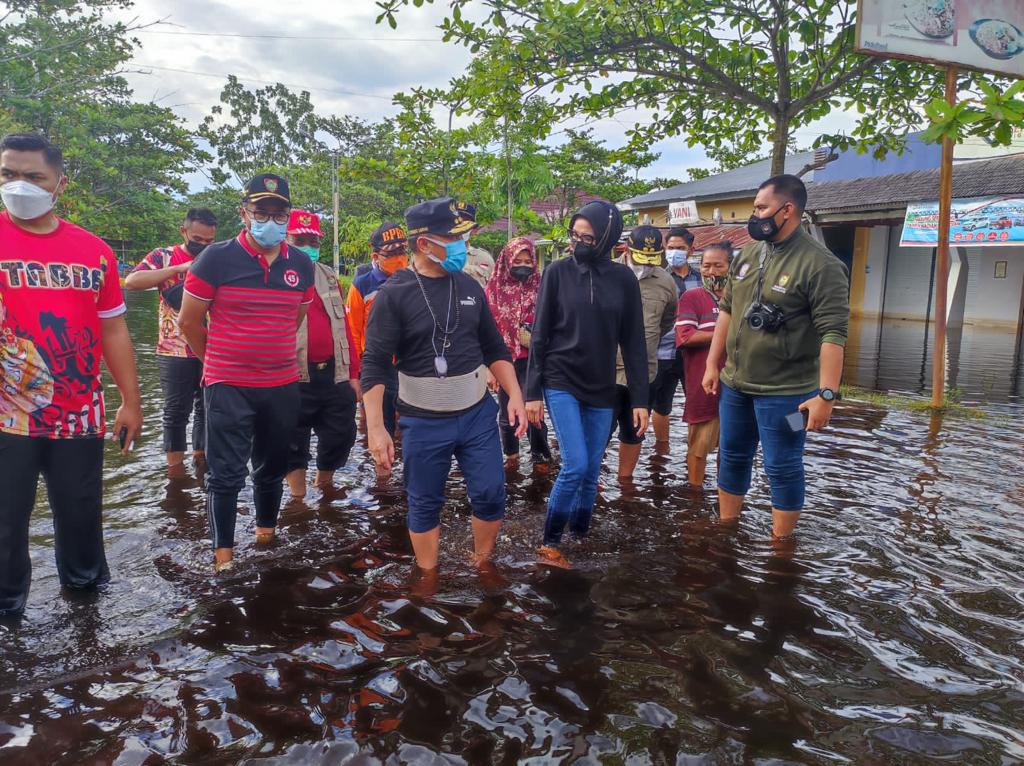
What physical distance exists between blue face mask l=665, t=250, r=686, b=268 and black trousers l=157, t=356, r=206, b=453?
13.8ft

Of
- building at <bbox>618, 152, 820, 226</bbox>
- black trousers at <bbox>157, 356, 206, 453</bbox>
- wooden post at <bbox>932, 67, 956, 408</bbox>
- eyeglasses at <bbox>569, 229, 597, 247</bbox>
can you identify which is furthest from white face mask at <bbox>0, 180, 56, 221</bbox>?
building at <bbox>618, 152, 820, 226</bbox>

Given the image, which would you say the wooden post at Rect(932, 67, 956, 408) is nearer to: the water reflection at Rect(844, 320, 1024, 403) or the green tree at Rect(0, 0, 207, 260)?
the water reflection at Rect(844, 320, 1024, 403)

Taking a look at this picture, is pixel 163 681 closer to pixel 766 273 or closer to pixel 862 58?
pixel 766 273

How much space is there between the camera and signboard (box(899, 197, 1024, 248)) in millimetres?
16469

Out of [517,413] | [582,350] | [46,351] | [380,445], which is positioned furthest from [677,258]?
[46,351]

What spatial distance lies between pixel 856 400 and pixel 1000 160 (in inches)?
583

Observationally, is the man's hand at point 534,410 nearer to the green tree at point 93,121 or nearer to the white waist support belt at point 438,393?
the white waist support belt at point 438,393

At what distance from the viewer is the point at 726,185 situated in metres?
27.5

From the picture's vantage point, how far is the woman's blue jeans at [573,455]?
4.09 m

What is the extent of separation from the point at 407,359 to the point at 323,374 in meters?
1.57

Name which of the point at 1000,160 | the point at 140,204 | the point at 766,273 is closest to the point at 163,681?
the point at 766,273

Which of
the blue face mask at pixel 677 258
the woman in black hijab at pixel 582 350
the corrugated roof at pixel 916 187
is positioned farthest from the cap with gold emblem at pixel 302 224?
the corrugated roof at pixel 916 187

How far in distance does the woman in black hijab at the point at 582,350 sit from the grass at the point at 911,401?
250 inches

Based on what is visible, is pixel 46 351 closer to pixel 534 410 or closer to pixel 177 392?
pixel 534 410
